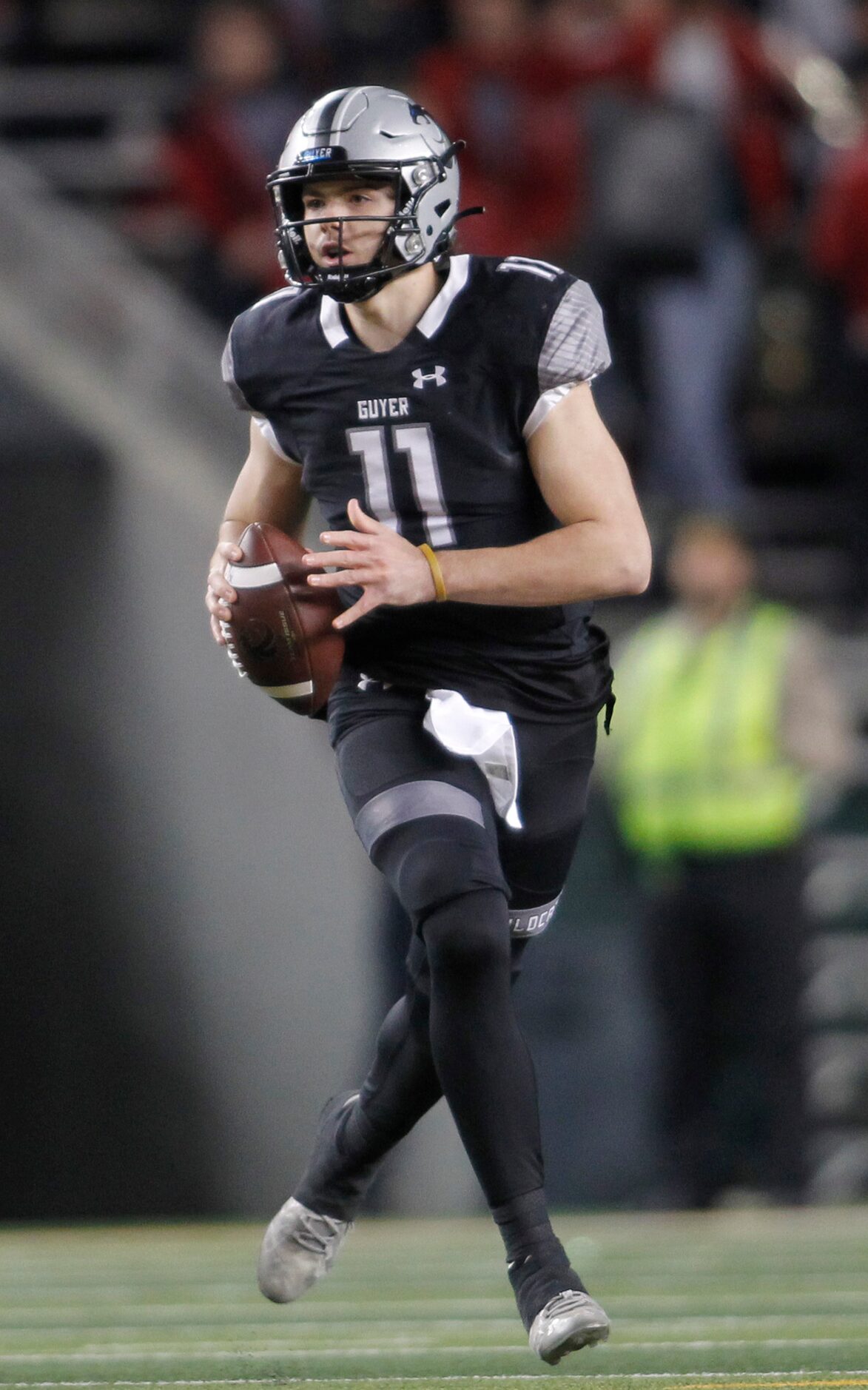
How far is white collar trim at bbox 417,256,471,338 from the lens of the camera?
3764 millimetres

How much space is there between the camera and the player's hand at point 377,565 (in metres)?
3.50

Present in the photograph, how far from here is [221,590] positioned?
3717 mm

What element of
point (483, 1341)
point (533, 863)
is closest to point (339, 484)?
point (533, 863)

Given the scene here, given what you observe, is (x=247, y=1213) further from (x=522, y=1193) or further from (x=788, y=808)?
(x=522, y=1193)

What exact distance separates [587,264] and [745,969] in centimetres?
255

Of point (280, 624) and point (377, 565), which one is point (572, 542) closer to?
point (377, 565)

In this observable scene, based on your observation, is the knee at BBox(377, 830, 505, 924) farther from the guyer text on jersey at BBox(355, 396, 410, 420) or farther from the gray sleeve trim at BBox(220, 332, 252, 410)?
the gray sleeve trim at BBox(220, 332, 252, 410)

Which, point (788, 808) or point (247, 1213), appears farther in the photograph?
point (247, 1213)

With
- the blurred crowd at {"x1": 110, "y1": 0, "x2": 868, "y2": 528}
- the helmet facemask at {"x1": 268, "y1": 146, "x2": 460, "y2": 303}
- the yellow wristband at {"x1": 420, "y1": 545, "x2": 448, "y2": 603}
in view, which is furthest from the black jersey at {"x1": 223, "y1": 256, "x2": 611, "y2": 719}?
the blurred crowd at {"x1": 110, "y1": 0, "x2": 868, "y2": 528}

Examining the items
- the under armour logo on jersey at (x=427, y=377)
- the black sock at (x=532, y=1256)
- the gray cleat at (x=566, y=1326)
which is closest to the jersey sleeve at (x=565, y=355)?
the under armour logo on jersey at (x=427, y=377)

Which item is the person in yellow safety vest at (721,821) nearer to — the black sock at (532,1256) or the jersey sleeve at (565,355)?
the jersey sleeve at (565,355)

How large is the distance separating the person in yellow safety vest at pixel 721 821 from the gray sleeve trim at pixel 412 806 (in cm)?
334

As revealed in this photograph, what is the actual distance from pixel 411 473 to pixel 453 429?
0.10m

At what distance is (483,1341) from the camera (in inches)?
169
